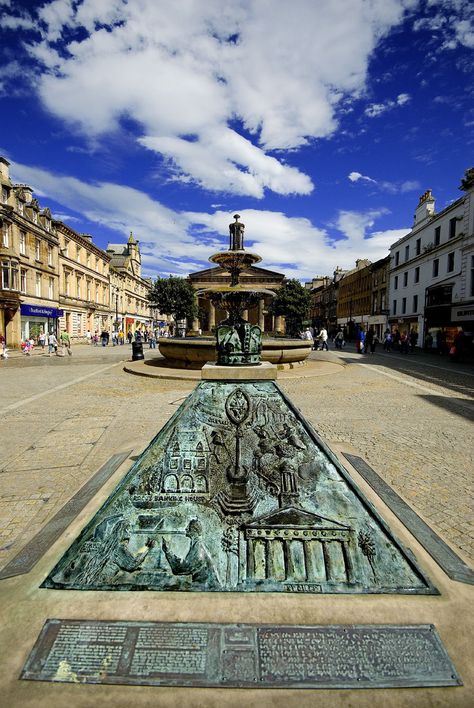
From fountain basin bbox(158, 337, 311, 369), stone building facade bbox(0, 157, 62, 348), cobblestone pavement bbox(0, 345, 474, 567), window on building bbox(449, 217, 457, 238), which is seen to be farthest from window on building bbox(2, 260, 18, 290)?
window on building bbox(449, 217, 457, 238)

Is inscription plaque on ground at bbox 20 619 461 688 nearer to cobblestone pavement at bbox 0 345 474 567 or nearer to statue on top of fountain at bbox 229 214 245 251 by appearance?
cobblestone pavement at bbox 0 345 474 567

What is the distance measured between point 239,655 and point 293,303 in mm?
51615

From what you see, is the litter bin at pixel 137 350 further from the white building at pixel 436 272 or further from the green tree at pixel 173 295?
the green tree at pixel 173 295

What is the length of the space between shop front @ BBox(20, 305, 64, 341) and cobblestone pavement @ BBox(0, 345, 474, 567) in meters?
17.8

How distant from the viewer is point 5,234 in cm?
2567

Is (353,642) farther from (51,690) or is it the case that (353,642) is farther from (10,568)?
(10,568)

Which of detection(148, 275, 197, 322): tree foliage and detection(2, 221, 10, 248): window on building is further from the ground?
detection(2, 221, 10, 248): window on building

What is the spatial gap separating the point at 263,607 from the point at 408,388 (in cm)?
1070

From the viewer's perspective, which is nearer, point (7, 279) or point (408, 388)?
point (408, 388)

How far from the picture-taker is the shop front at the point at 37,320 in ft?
93.0

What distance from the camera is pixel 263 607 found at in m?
2.13

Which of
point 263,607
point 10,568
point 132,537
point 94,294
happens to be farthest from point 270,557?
point 94,294

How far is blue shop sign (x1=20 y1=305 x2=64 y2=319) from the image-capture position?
28.0 meters

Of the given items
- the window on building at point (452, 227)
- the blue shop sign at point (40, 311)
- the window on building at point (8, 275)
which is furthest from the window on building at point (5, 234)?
the window on building at point (452, 227)
